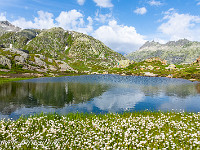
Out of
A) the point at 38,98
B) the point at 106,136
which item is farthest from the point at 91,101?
the point at 106,136

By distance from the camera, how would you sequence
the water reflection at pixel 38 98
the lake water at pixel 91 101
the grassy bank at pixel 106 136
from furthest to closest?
the water reflection at pixel 38 98
the lake water at pixel 91 101
the grassy bank at pixel 106 136

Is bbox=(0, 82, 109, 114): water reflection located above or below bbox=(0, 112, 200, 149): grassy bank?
below

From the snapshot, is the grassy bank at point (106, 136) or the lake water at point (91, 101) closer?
the grassy bank at point (106, 136)

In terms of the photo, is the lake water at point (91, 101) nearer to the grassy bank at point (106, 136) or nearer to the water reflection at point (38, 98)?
the water reflection at point (38, 98)

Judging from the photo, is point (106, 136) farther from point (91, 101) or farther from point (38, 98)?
point (38, 98)

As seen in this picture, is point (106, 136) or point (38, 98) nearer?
point (106, 136)

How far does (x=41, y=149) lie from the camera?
12930 mm

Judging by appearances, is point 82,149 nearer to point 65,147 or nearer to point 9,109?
point 65,147

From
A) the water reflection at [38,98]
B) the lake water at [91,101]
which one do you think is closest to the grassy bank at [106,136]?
the lake water at [91,101]

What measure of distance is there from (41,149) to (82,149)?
3.92 m

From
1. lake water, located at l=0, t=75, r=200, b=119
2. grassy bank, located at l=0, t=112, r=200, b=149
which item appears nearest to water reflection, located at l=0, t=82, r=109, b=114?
lake water, located at l=0, t=75, r=200, b=119

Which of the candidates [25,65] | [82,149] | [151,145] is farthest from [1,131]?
[25,65]

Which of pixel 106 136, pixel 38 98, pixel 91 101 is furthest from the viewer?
pixel 38 98

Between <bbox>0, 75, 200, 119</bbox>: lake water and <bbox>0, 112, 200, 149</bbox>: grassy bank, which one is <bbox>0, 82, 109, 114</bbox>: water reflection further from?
<bbox>0, 112, 200, 149</bbox>: grassy bank
